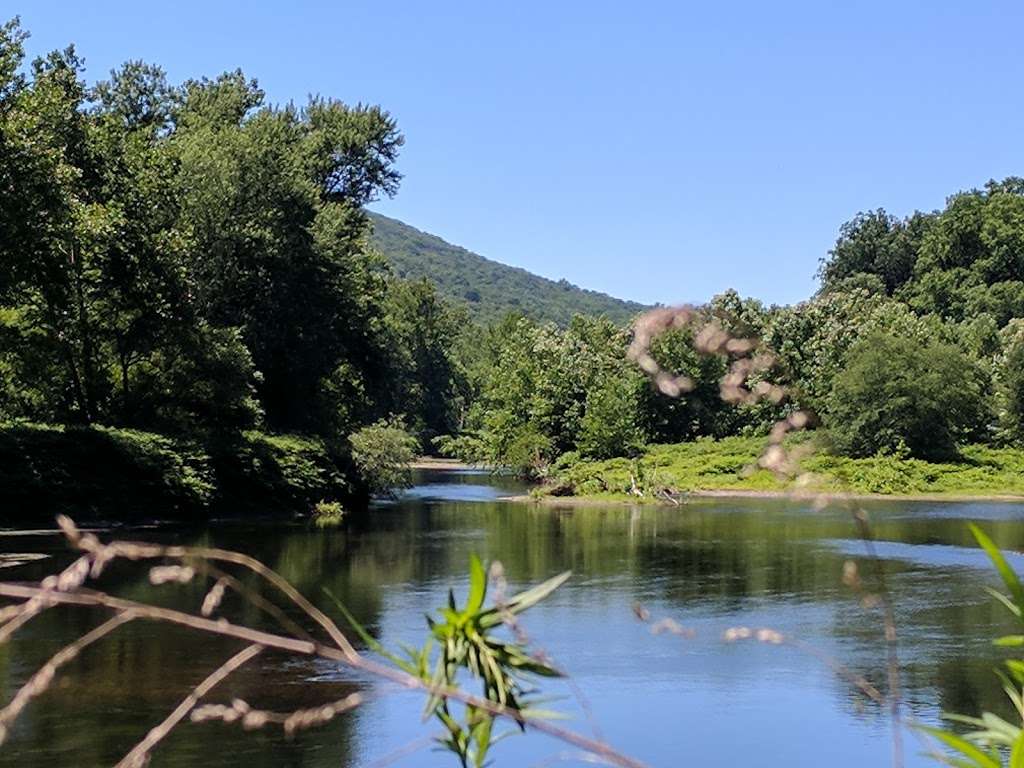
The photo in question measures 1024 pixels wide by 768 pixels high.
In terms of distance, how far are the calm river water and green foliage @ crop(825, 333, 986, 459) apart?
60.6 ft

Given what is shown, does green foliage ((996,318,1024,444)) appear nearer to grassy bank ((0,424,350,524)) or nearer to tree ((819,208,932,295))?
grassy bank ((0,424,350,524))

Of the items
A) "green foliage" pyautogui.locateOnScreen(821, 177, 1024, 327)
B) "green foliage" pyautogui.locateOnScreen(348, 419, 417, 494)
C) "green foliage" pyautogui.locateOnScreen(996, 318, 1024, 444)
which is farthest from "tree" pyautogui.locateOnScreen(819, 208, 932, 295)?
"green foliage" pyautogui.locateOnScreen(348, 419, 417, 494)

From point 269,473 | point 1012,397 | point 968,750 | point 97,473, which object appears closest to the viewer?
point 968,750

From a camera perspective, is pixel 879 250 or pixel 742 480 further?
pixel 879 250

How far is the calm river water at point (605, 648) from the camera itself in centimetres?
1223

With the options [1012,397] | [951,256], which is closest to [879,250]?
[951,256]

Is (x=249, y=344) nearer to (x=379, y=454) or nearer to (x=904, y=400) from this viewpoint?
(x=379, y=454)

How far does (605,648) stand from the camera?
676 inches

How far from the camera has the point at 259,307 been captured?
39594 mm

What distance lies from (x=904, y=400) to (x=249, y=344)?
24824 mm

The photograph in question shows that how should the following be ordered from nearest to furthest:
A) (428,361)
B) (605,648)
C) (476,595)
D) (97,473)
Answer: (476,595), (605,648), (97,473), (428,361)

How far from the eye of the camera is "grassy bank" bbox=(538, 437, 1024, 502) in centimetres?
4744

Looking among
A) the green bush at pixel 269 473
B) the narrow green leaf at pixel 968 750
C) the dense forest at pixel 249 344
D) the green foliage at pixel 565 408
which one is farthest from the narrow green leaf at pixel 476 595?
the green foliage at pixel 565 408

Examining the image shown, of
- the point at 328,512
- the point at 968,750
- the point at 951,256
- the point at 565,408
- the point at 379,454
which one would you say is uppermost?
the point at 951,256
